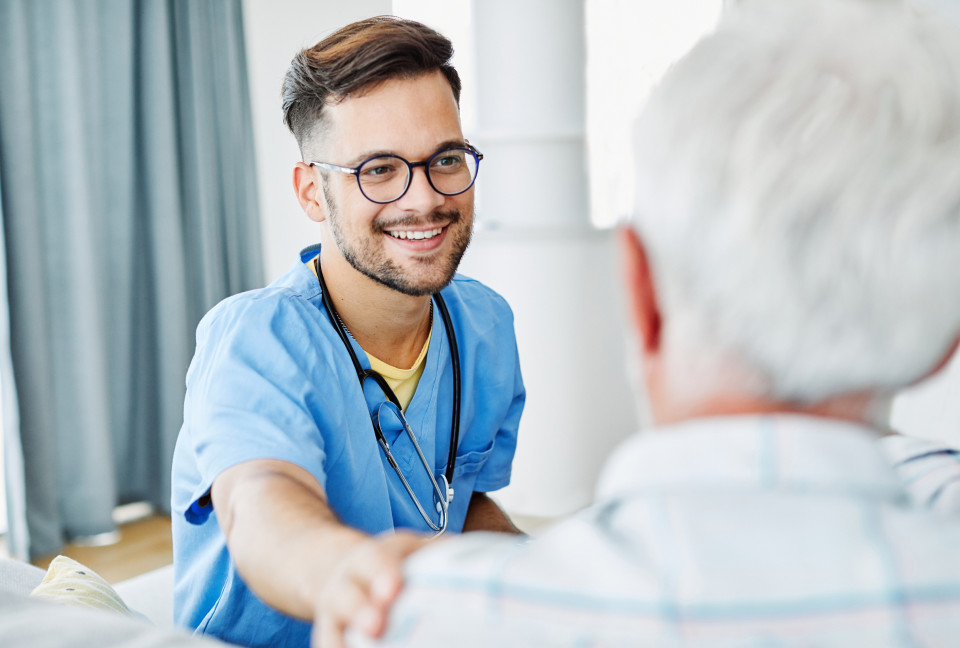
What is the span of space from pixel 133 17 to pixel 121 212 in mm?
692

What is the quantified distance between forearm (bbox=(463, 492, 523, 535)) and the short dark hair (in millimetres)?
690

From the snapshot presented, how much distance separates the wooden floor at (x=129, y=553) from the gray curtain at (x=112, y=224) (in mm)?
80

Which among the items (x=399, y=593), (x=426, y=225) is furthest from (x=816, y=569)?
(x=426, y=225)

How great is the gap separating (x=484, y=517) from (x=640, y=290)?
1052mm

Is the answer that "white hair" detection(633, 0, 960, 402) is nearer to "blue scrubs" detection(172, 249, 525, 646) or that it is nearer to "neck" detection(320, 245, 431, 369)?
"blue scrubs" detection(172, 249, 525, 646)

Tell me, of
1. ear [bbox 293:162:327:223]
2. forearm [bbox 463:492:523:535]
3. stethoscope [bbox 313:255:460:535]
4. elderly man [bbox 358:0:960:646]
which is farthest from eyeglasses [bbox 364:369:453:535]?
elderly man [bbox 358:0:960:646]

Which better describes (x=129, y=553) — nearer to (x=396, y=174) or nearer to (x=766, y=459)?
(x=396, y=174)

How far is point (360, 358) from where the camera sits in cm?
128

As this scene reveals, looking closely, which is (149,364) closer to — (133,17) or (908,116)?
(133,17)

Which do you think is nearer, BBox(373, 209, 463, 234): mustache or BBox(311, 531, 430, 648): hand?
BBox(311, 531, 430, 648): hand

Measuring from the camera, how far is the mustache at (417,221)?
4.47 ft

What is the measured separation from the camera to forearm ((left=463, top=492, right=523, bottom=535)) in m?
1.56

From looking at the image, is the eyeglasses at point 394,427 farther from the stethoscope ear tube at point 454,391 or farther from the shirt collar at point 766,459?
the shirt collar at point 766,459

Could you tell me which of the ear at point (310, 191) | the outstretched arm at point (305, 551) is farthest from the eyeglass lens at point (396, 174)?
the outstretched arm at point (305, 551)
